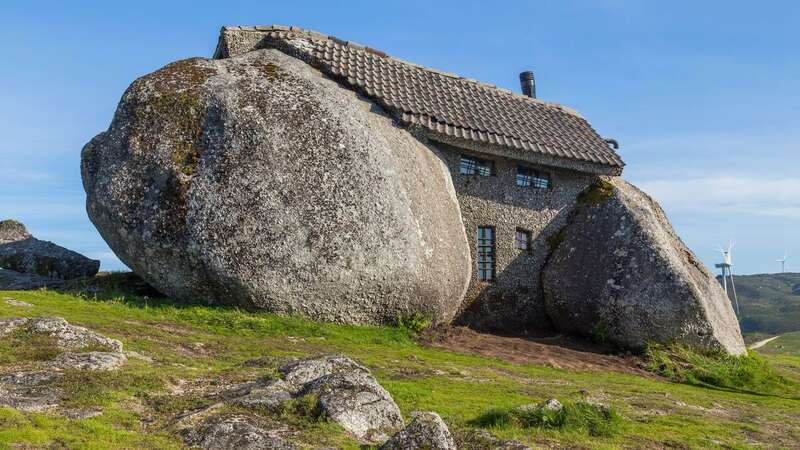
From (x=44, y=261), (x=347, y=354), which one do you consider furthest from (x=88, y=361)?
(x=44, y=261)

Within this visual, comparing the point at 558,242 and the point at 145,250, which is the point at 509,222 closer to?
the point at 558,242

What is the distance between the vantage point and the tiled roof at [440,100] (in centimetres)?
2544

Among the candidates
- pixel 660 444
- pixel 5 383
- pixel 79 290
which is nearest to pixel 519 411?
pixel 660 444

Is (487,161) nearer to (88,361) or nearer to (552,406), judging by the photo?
(552,406)

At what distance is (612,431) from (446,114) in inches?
643

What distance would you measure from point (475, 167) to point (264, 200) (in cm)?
923

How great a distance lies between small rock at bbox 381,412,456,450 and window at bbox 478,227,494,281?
17568 mm

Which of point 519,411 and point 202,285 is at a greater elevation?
point 202,285

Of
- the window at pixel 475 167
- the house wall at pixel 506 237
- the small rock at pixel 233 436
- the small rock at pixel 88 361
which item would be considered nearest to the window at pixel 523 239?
the house wall at pixel 506 237

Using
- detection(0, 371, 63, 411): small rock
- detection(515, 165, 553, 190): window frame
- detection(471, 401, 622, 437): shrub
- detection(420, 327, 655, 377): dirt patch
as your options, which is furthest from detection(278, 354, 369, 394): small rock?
detection(515, 165, 553, 190): window frame

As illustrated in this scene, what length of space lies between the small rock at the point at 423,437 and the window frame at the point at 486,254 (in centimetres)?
1756

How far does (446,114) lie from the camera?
1046 inches

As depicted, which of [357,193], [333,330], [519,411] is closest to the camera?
[519,411]

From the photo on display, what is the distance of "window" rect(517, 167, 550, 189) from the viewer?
28.0 m
